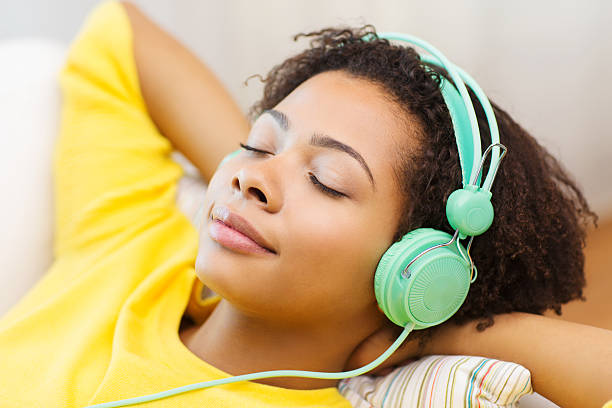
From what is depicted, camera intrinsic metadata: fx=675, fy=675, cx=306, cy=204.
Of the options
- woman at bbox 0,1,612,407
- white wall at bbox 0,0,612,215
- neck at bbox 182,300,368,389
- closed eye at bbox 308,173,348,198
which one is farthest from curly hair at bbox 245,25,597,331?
white wall at bbox 0,0,612,215

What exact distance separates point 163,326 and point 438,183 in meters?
0.56

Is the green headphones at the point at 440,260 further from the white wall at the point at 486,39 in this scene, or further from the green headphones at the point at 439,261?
the white wall at the point at 486,39

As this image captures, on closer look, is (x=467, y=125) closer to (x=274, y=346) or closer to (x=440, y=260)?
(x=440, y=260)

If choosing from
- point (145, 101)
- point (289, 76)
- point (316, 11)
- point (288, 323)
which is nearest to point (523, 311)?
point (288, 323)

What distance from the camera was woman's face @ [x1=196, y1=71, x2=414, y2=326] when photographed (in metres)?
1.00

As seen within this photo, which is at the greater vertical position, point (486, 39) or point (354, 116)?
point (486, 39)

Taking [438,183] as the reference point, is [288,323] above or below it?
below

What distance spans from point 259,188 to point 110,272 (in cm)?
49

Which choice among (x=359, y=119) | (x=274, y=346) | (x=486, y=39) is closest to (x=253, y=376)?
(x=274, y=346)

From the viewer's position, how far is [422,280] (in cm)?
97

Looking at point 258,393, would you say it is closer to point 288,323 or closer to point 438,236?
point 288,323

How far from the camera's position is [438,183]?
108 centimetres

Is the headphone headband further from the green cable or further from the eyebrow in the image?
the green cable

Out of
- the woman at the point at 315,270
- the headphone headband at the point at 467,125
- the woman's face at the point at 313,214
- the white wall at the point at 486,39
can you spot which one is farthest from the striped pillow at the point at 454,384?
the white wall at the point at 486,39
